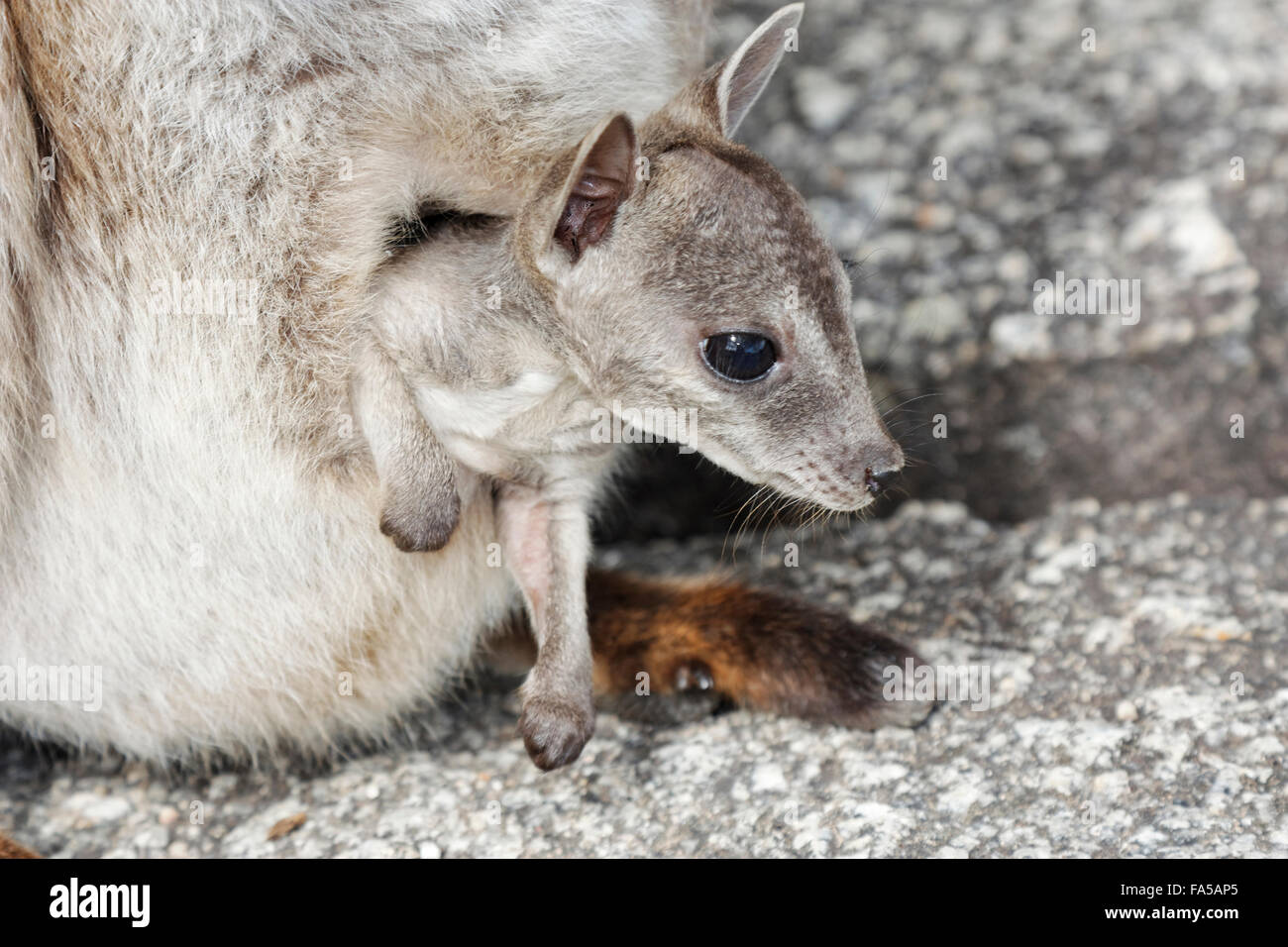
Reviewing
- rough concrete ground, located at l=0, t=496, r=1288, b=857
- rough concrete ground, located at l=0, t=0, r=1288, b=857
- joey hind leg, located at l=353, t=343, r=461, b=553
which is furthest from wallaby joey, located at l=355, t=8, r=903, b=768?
rough concrete ground, located at l=0, t=0, r=1288, b=857

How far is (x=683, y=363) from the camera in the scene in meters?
2.15

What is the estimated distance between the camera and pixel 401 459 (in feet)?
7.13

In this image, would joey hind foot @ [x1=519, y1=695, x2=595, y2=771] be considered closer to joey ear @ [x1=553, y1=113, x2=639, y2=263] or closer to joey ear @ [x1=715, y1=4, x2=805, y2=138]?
joey ear @ [x1=553, y1=113, x2=639, y2=263]

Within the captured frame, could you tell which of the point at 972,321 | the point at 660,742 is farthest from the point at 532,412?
the point at 972,321

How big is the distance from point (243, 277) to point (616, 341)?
1.84 ft

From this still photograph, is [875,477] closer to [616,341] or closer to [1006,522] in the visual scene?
[616,341]

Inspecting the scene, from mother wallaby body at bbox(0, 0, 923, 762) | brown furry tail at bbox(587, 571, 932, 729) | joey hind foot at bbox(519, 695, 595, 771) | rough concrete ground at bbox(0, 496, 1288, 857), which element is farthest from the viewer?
brown furry tail at bbox(587, 571, 932, 729)

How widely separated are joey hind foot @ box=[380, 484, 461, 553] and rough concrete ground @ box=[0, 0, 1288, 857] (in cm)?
60

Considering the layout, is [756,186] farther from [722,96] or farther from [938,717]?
[938,717]

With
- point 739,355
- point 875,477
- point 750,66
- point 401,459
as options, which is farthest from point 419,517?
point 750,66

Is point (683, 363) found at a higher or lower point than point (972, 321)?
lower

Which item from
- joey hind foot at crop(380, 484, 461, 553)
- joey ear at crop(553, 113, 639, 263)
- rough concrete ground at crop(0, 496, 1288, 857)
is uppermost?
joey ear at crop(553, 113, 639, 263)

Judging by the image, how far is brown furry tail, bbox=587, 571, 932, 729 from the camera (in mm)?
2631

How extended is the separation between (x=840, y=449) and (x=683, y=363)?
0.92 ft
